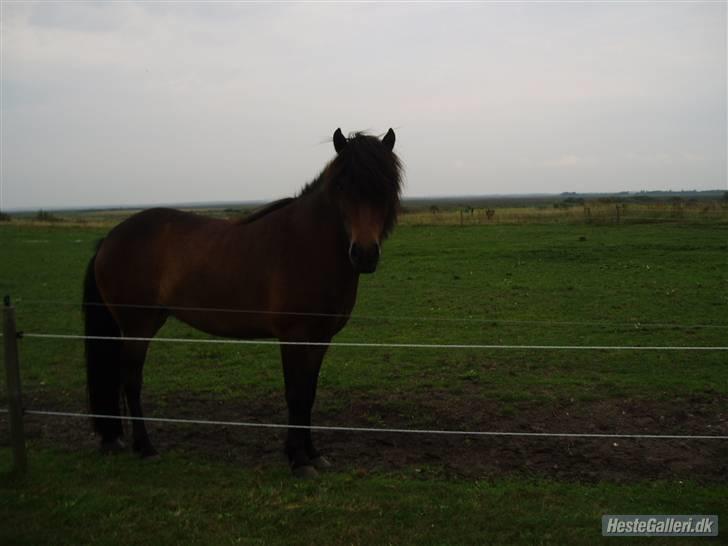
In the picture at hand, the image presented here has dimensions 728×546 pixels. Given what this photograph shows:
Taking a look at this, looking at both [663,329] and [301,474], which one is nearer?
[301,474]

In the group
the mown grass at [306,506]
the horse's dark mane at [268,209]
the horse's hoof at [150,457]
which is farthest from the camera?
the horse's dark mane at [268,209]

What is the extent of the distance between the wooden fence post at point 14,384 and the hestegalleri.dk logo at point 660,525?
4345 millimetres

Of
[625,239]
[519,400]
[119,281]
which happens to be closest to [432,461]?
[519,400]

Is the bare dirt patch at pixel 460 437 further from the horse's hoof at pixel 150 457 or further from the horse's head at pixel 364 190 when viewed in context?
the horse's head at pixel 364 190

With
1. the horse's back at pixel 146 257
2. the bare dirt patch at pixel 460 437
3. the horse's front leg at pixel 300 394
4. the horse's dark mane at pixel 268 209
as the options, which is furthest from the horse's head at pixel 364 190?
the bare dirt patch at pixel 460 437

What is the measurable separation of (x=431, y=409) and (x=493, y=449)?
116 cm

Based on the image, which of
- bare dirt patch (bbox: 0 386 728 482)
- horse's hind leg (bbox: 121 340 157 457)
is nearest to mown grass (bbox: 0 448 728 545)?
bare dirt patch (bbox: 0 386 728 482)

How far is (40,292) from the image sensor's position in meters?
14.5

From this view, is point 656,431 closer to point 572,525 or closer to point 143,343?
point 572,525

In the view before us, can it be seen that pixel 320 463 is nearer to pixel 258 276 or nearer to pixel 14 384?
pixel 258 276

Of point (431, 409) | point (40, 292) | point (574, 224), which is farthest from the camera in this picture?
point (574, 224)

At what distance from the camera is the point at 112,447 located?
16.9 feet

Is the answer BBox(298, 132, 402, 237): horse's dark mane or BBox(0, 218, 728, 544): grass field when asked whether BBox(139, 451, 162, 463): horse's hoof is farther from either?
BBox(298, 132, 402, 237): horse's dark mane

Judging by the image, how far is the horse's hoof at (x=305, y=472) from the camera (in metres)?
4.55
